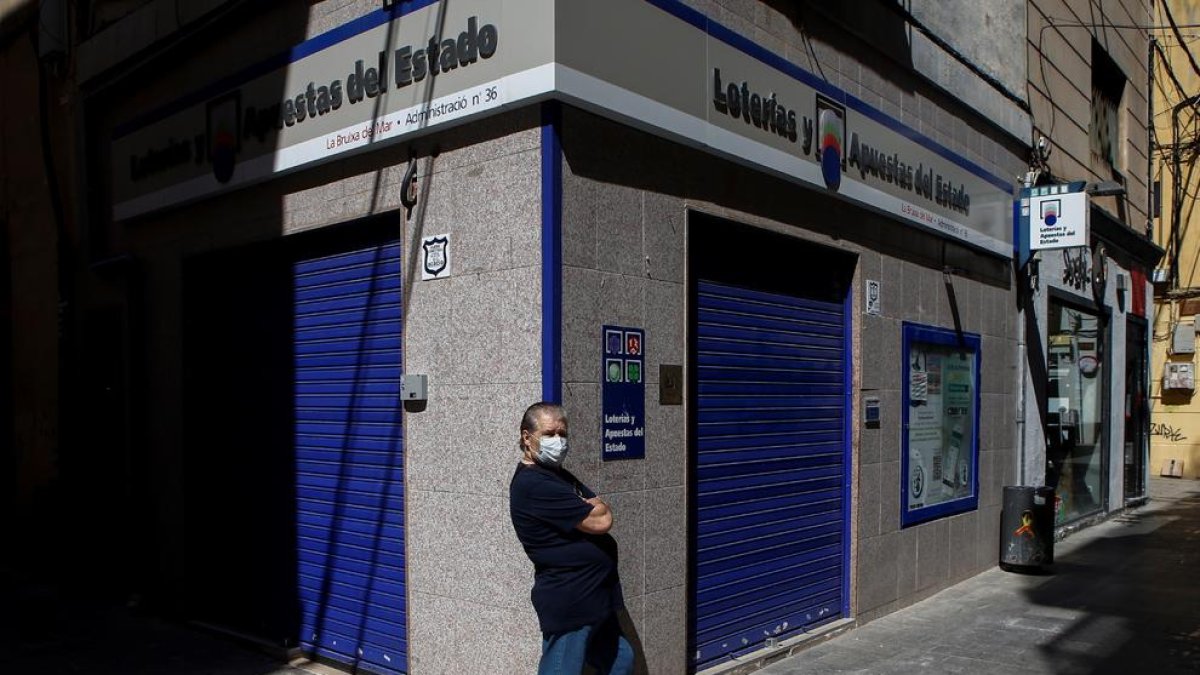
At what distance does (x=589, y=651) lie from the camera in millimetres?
4965

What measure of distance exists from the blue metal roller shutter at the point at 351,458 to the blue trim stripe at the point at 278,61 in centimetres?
139

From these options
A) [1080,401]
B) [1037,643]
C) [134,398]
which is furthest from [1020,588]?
[134,398]

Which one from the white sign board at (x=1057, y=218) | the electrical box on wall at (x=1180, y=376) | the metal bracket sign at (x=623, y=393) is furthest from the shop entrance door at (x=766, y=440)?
the electrical box on wall at (x=1180, y=376)

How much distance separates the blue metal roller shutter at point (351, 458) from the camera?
21.0ft

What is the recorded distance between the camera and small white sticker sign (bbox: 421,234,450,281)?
5.85 m

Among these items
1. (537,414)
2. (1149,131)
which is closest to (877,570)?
(537,414)

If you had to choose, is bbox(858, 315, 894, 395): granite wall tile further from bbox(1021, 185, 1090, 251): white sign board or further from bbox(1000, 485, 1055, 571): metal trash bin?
bbox(1021, 185, 1090, 251): white sign board

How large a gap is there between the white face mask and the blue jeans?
83cm

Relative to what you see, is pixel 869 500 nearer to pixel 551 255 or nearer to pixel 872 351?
pixel 872 351

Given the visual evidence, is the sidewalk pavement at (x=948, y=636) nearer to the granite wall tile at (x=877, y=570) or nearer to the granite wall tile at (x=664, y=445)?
the granite wall tile at (x=877, y=570)

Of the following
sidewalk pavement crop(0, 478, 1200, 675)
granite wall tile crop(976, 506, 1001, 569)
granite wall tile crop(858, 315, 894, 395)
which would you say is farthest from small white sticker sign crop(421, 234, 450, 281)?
granite wall tile crop(976, 506, 1001, 569)

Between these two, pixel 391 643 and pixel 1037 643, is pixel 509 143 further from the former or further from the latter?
pixel 1037 643

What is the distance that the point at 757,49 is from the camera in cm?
684

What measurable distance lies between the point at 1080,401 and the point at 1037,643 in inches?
294
